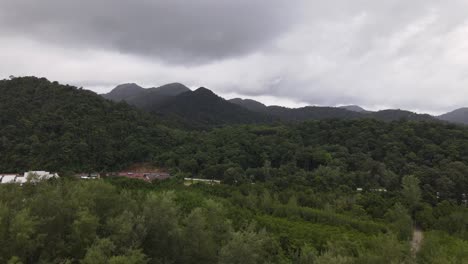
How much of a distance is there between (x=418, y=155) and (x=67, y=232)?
71.6 meters

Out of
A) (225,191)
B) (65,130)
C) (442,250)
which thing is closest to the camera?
(442,250)

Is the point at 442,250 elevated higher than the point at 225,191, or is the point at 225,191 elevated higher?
the point at 225,191

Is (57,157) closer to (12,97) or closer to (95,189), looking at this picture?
(12,97)

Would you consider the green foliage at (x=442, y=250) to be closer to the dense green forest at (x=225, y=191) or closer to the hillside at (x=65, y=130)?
the dense green forest at (x=225, y=191)

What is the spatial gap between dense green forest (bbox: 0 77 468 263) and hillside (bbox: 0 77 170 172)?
0.94 feet

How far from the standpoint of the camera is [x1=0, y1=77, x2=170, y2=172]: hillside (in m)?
61.3

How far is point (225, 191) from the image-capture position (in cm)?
4797

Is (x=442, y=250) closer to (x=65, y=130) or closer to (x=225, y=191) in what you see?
(x=225, y=191)

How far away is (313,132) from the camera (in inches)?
3580

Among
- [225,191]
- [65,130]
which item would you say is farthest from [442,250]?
[65,130]

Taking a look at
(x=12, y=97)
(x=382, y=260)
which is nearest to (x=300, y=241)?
(x=382, y=260)

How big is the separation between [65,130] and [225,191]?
4082cm

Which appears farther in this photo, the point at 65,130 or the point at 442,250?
the point at 65,130

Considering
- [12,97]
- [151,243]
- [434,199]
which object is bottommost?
[434,199]
